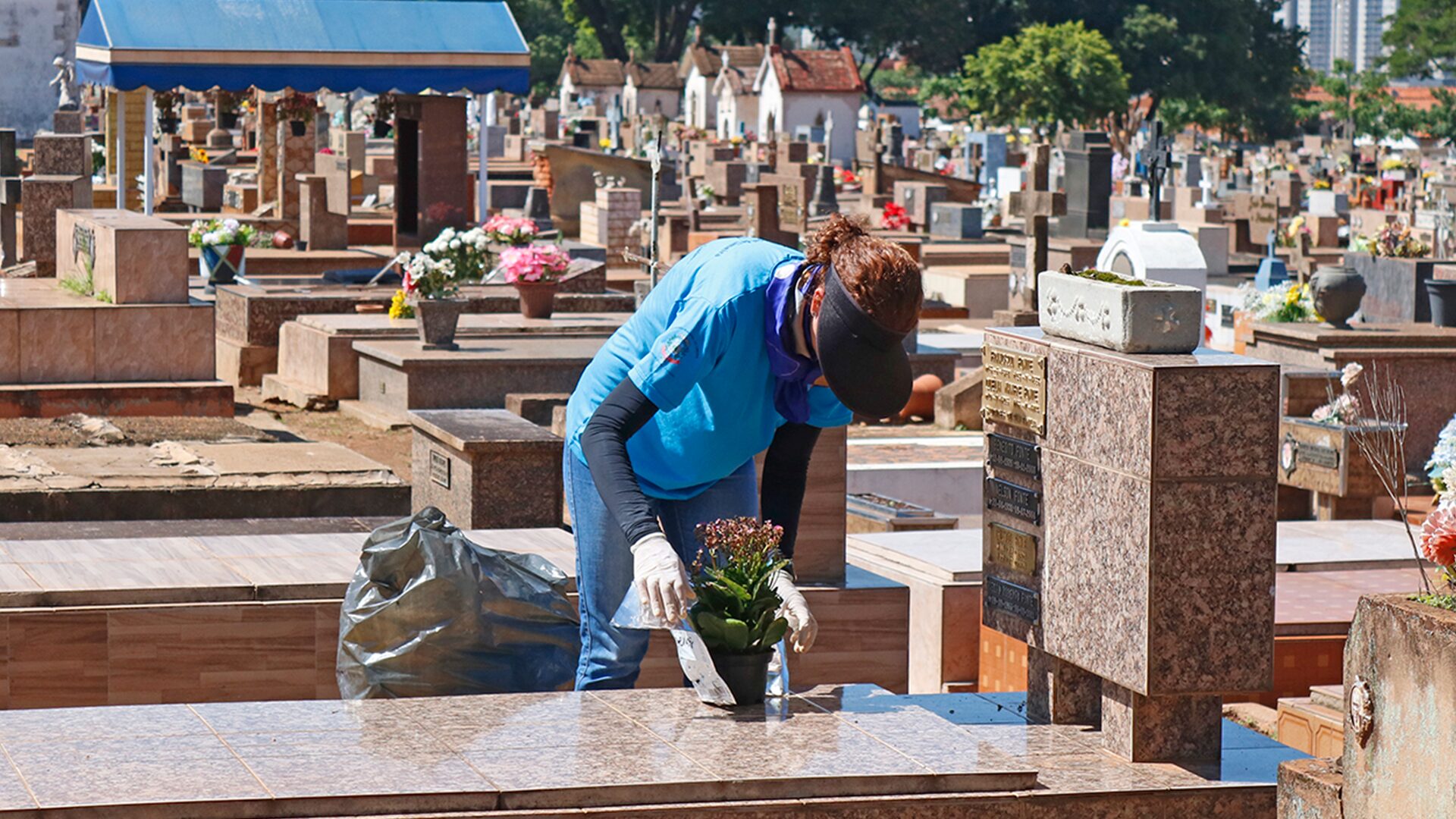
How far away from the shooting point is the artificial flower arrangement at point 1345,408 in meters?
11.1

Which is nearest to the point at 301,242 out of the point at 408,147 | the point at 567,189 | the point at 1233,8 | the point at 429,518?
the point at 408,147

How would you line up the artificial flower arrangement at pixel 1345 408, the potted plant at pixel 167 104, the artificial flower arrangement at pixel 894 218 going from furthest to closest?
the potted plant at pixel 167 104 < the artificial flower arrangement at pixel 894 218 < the artificial flower arrangement at pixel 1345 408

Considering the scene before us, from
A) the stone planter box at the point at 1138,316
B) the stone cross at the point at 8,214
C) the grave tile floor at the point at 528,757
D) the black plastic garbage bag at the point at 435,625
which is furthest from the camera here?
the stone cross at the point at 8,214

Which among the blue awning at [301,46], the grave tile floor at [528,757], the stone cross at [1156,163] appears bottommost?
the grave tile floor at [528,757]

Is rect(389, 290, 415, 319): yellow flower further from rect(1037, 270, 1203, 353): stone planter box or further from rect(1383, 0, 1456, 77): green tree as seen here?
rect(1383, 0, 1456, 77): green tree

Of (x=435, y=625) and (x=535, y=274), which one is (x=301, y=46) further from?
(x=435, y=625)

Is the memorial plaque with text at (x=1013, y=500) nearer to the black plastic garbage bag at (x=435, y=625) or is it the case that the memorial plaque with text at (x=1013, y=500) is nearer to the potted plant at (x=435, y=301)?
the black plastic garbage bag at (x=435, y=625)

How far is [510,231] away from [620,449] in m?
13.1

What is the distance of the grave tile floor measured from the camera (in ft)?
12.4

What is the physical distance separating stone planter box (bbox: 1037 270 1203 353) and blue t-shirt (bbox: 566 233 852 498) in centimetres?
57

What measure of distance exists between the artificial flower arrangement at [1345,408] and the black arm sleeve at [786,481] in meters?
7.12

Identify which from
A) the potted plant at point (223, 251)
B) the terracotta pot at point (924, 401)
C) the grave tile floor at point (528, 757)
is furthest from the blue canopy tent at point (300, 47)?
the grave tile floor at point (528, 757)

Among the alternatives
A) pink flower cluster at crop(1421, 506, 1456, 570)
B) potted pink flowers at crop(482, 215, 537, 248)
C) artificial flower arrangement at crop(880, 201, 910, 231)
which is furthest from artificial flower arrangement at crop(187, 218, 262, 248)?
pink flower cluster at crop(1421, 506, 1456, 570)

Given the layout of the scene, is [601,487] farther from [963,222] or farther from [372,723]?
[963,222]
